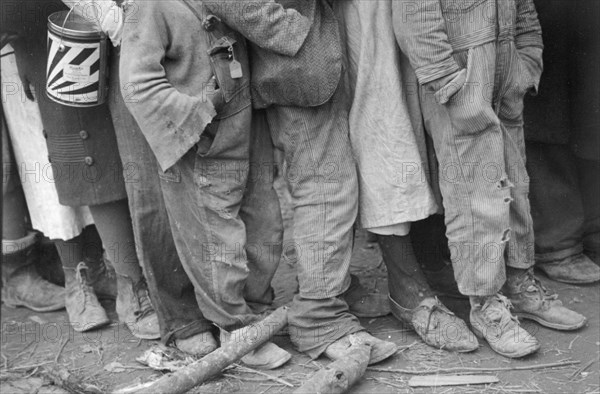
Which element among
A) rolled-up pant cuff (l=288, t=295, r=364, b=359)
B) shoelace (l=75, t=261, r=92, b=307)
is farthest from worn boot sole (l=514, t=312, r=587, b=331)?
shoelace (l=75, t=261, r=92, b=307)

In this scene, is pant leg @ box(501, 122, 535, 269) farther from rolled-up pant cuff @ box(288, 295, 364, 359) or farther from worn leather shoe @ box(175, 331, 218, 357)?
worn leather shoe @ box(175, 331, 218, 357)

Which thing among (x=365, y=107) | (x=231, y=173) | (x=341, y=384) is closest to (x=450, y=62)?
(x=365, y=107)

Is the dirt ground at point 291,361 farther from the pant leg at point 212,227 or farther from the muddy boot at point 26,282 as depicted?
the pant leg at point 212,227

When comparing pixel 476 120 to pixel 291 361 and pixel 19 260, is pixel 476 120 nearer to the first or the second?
pixel 291 361

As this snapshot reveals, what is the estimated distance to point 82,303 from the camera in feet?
13.8

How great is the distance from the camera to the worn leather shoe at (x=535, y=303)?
3.81 metres

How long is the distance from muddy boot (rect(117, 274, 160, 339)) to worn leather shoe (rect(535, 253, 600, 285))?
1884mm

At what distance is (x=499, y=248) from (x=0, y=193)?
7.45 ft

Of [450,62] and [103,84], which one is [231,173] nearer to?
[103,84]

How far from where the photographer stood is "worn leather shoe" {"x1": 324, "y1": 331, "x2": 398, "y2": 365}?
11.8 feet

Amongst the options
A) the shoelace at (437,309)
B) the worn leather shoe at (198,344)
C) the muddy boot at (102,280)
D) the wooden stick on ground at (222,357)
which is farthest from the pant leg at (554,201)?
the muddy boot at (102,280)

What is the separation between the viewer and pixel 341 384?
3.32 metres

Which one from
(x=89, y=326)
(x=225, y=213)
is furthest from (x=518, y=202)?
(x=89, y=326)

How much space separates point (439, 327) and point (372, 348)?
1.08 ft
